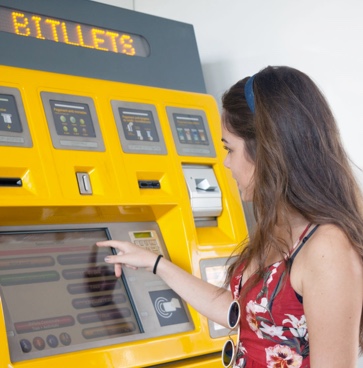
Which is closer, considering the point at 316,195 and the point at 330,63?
the point at 316,195

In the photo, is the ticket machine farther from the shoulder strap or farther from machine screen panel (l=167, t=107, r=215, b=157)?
the shoulder strap

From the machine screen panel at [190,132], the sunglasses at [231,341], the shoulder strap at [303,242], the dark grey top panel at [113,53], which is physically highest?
the dark grey top panel at [113,53]

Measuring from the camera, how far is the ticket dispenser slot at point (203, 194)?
243 cm

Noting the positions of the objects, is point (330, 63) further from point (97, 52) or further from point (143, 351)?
point (143, 351)

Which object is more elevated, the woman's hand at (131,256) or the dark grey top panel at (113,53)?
the dark grey top panel at (113,53)

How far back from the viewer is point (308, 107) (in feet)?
5.65

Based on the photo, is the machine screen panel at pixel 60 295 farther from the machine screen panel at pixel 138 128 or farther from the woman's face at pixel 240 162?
the woman's face at pixel 240 162

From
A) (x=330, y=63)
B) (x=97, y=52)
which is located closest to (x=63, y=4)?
(x=97, y=52)

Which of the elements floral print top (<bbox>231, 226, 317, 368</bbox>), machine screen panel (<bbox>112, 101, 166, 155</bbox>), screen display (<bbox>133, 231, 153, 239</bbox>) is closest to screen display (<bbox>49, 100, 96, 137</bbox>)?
machine screen panel (<bbox>112, 101, 166, 155</bbox>)

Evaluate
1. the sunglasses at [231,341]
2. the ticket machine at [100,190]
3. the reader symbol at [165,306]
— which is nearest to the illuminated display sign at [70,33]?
the ticket machine at [100,190]

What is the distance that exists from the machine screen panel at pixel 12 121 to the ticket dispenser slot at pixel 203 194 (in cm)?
60

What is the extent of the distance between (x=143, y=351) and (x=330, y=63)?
129 cm

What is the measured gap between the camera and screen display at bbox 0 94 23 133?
205 centimetres

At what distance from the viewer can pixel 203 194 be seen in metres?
2.45
